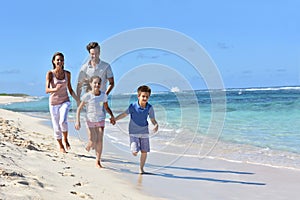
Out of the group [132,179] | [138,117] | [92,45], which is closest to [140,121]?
[138,117]

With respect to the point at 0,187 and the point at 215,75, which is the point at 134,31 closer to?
the point at 215,75

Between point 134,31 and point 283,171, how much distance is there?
3.41 metres

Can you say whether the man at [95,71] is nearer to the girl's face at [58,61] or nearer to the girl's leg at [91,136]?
the girl's face at [58,61]

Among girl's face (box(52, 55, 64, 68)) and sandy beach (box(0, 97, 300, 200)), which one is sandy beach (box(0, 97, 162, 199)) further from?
girl's face (box(52, 55, 64, 68))

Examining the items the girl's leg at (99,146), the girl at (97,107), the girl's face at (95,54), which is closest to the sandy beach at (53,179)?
the girl's leg at (99,146)

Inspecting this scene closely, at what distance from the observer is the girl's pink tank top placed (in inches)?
266

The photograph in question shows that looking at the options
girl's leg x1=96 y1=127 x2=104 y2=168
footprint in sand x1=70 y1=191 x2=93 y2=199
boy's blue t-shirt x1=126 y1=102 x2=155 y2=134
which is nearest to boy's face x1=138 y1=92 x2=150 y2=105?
boy's blue t-shirt x1=126 y1=102 x2=155 y2=134

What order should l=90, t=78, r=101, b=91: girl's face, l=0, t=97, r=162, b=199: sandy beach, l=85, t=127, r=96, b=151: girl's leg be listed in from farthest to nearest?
1. l=85, t=127, r=96, b=151: girl's leg
2. l=90, t=78, r=101, b=91: girl's face
3. l=0, t=97, r=162, b=199: sandy beach

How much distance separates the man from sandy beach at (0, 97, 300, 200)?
124 centimetres

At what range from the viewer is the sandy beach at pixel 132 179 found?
13.2 feet

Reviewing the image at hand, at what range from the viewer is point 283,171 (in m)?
6.51

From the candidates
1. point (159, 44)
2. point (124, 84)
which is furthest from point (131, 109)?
point (159, 44)

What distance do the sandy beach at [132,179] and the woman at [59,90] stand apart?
2.25 ft

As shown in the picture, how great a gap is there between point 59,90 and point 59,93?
6 centimetres
